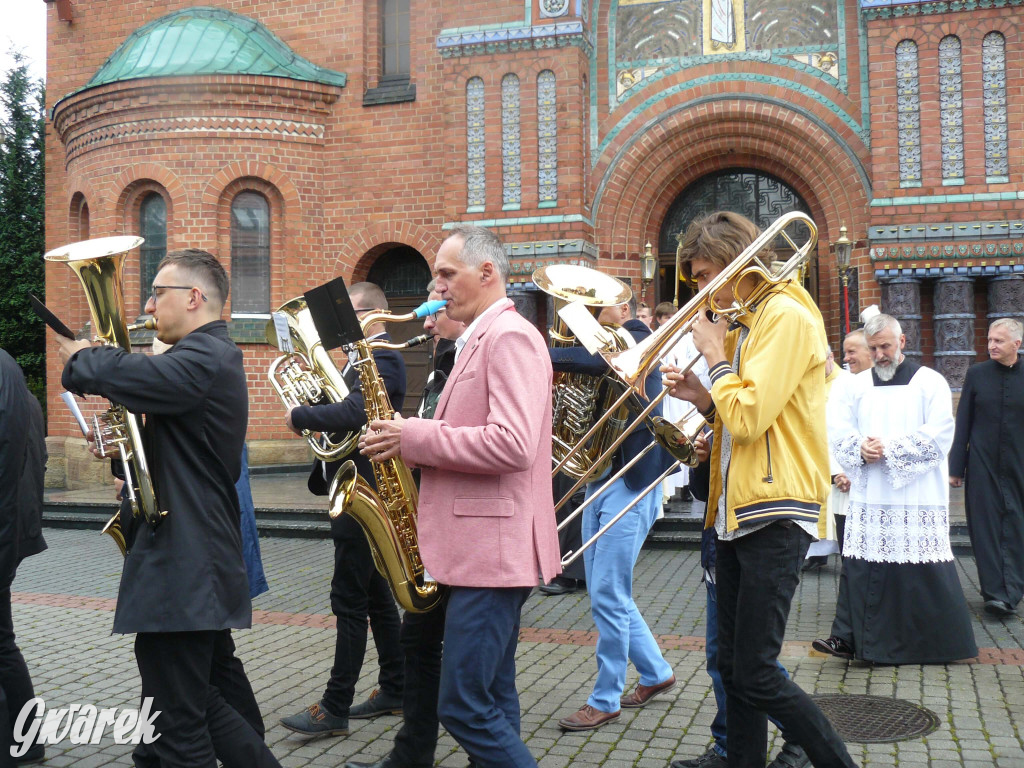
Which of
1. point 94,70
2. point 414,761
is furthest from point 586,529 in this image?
point 94,70

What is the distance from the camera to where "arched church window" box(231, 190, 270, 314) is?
15.3 m

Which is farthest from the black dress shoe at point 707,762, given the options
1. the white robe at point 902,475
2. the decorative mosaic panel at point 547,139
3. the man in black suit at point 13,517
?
the decorative mosaic panel at point 547,139

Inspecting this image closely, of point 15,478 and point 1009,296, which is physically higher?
point 1009,296

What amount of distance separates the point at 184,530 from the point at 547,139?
11185 millimetres

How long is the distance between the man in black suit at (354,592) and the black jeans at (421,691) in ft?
2.79

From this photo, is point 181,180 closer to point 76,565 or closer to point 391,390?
point 76,565

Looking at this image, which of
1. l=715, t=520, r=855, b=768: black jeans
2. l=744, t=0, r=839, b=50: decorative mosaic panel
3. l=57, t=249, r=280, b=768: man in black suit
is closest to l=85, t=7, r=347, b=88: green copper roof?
l=744, t=0, r=839, b=50: decorative mosaic panel

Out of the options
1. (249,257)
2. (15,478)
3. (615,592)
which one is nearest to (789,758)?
(615,592)

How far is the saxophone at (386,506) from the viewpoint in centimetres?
405

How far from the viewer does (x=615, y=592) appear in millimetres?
4875

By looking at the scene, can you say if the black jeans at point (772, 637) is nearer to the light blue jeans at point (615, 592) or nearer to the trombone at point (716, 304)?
the trombone at point (716, 304)

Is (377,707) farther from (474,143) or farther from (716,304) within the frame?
(474,143)

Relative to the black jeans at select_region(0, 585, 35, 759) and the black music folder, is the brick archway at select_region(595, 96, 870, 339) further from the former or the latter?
the black jeans at select_region(0, 585, 35, 759)

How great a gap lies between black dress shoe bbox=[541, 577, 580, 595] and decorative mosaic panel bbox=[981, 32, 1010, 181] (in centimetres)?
803
